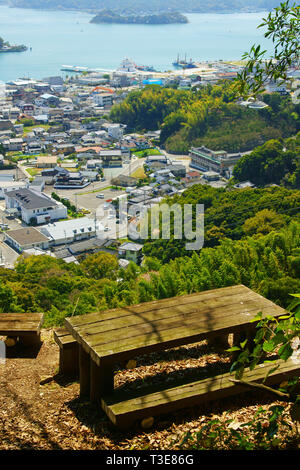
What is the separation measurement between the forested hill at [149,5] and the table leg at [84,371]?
238ft

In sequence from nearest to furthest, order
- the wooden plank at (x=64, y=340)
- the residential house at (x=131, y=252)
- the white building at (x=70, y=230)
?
1. the wooden plank at (x=64, y=340)
2. the residential house at (x=131, y=252)
3. the white building at (x=70, y=230)

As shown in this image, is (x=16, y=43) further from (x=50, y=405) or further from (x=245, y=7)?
(x=50, y=405)

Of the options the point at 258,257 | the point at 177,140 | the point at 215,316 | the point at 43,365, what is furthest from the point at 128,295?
the point at 177,140

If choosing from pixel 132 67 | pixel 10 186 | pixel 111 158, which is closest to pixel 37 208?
pixel 10 186

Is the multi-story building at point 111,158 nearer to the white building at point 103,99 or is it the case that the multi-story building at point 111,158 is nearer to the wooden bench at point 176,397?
the white building at point 103,99

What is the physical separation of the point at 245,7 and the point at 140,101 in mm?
51881

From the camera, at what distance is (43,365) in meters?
1.95

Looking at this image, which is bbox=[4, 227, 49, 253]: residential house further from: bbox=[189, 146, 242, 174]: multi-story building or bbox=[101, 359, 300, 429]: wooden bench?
bbox=[101, 359, 300, 429]: wooden bench

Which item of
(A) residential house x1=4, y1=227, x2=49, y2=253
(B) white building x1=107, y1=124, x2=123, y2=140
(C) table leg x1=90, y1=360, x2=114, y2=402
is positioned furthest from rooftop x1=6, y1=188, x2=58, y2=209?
(C) table leg x1=90, y1=360, x2=114, y2=402

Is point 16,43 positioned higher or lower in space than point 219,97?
higher

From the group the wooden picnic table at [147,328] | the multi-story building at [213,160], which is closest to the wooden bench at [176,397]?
the wooden picnic table at [147,328]

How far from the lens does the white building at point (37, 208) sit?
47.7 feet

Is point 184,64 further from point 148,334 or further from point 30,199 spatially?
point 148,334

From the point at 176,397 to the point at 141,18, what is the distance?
7383cm
